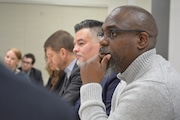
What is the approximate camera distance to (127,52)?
121 cm

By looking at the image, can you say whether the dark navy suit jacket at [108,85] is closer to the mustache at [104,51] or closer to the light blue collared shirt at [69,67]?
the mustache at [104,51]

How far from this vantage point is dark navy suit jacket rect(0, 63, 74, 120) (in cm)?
30

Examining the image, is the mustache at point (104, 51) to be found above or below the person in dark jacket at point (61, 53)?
above

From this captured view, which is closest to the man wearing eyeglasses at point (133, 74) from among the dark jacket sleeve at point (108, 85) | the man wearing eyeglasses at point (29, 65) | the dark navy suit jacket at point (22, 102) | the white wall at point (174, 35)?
the dark jacket sleeve at point (108, 85)

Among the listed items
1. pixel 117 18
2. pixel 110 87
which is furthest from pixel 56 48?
pixel 117 18

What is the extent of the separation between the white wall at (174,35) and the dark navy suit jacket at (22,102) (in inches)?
104

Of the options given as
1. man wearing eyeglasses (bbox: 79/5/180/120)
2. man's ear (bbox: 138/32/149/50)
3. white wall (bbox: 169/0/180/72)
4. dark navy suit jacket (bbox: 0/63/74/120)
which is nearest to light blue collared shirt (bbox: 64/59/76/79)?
man wearing eyeglasses (bbox: 79/5/180/120)

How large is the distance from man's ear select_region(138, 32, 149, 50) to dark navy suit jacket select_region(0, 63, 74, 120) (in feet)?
3.04

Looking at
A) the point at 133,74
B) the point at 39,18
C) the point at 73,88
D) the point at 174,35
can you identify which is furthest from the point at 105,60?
the point at 39,18

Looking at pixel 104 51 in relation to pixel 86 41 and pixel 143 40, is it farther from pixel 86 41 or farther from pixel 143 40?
pixel 86 41

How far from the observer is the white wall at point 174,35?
2.82 m

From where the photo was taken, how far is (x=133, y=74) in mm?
1197

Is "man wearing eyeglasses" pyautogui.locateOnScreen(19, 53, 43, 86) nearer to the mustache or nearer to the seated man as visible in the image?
the seated man

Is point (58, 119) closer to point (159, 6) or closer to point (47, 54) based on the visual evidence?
point (47, 54)
